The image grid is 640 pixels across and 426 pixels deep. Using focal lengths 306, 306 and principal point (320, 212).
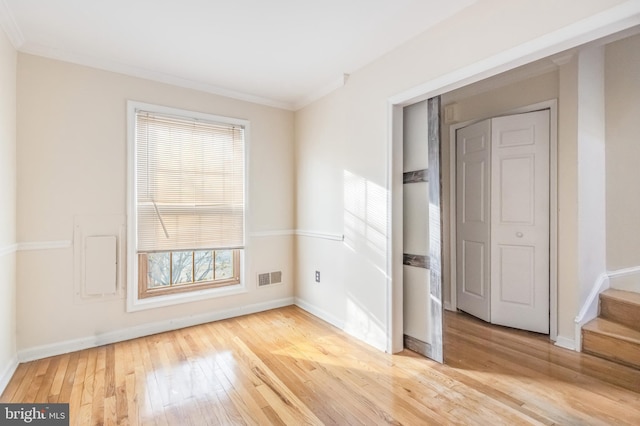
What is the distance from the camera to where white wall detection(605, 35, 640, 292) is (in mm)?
2668

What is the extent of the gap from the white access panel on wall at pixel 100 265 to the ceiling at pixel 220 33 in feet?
5.10

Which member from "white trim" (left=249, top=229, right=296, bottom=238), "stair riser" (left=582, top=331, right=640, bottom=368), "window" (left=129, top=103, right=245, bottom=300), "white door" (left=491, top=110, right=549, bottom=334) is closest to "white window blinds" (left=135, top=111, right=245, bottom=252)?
"window" (left=129, top=103, right=245, bottom=300)

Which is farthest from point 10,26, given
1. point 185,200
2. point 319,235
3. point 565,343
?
point 565,343

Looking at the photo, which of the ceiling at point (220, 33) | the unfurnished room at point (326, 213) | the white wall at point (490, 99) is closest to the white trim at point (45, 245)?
the unfurnished room at point (326, 213)

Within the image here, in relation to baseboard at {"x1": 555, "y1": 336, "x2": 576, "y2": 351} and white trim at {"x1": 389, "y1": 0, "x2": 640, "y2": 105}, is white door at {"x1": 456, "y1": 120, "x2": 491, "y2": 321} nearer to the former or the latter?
baseboard at {"x1": 555, "y1": 336, "x2": 576, "y2": 351}

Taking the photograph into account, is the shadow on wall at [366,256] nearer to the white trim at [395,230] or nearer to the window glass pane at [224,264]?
the white trim at [395,230]

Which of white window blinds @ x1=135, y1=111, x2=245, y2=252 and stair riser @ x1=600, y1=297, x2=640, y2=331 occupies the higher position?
white window blinds @ x1=135, y1=111, x2=245, y2=252

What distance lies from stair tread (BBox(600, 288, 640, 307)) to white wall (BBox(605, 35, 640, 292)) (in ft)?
0.23

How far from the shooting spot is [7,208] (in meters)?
2.19

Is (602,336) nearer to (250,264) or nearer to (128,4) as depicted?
(250,264)

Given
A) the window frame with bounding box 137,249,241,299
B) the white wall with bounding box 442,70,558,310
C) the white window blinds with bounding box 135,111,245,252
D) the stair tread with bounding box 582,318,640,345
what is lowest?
the stair tread with bounding box 582,318,640,345

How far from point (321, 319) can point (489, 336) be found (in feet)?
5.42

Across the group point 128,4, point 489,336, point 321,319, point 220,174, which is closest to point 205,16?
point 128,4

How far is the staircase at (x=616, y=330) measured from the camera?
2311mm
